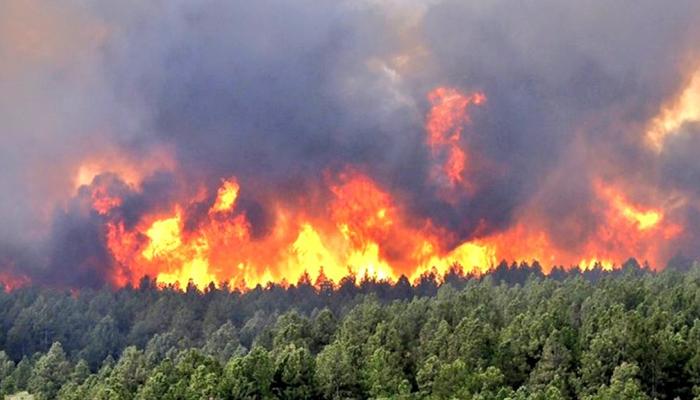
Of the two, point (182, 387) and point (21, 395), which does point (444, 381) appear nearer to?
point (182, 387)

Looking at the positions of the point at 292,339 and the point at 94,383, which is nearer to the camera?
the point at 94,383

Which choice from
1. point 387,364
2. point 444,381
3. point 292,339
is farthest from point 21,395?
point 444,381

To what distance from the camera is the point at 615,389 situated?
132875 mm

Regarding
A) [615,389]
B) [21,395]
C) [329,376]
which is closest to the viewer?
[615,389]

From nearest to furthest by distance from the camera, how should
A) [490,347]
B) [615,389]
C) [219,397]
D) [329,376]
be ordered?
[615,389] < [219,397] < [329,376] < [490,347]

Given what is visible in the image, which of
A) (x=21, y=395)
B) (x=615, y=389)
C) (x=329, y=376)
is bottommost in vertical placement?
(x=615, y=389)

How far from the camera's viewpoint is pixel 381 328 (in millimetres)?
183750

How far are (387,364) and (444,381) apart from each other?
2003cm

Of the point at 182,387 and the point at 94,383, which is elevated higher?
the point at 94,383

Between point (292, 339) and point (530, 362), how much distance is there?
193ft

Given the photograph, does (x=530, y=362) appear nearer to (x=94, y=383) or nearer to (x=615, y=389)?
(x=615, y=389)

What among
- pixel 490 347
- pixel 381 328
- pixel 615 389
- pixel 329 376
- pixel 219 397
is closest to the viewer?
pixel 615 389

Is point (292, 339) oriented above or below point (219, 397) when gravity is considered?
above

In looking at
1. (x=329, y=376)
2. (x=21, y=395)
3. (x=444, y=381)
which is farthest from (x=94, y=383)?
(x=444, y=381)
